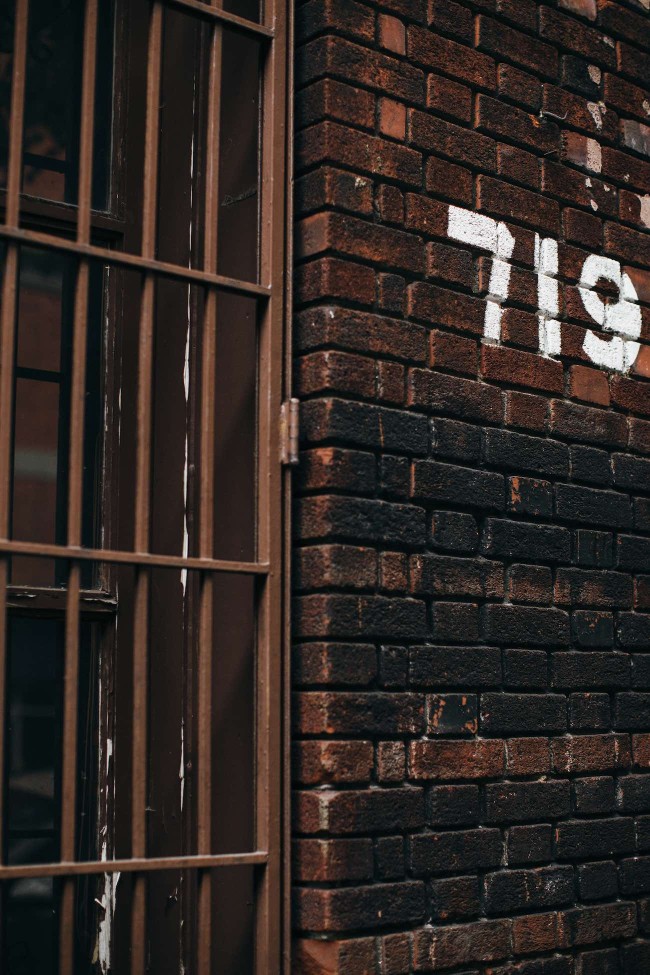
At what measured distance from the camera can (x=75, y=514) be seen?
2.45 meters

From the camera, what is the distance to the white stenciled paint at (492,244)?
300cm

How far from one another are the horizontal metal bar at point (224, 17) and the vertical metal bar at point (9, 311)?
0.37m

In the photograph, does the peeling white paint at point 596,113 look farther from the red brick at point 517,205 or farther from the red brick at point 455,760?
the red brick at point 455,760

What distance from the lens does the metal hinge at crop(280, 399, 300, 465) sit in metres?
2.71

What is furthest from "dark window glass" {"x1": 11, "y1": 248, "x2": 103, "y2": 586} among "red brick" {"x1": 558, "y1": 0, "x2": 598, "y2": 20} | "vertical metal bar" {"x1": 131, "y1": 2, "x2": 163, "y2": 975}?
"red brick" {"x1": 558, "y1": 0, "x2": 598, "y2": 20}

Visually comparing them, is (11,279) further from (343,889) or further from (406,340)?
(343,889)

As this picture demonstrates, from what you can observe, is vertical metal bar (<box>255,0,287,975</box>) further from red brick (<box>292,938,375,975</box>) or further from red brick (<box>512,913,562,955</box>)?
red brick (<box>512,913,562,955</box>)

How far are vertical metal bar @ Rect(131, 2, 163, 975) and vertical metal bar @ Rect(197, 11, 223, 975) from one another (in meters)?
0.11

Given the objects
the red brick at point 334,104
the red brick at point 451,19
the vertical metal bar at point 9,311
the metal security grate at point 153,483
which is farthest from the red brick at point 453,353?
the vertical metal bar at point 9,311

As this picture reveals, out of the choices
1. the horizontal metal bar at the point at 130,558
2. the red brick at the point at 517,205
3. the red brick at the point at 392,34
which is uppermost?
the red brick at the point at 392,34

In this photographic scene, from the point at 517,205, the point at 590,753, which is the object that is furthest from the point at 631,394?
the point at 590,753

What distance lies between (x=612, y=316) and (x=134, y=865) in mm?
1796

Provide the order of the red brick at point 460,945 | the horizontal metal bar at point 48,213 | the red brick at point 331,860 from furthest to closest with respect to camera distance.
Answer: the horizontal metal bar at point 48,213, the red brick at point 460,945, the red brick at point 331,860

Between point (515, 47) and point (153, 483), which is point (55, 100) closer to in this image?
point (153, 483)
